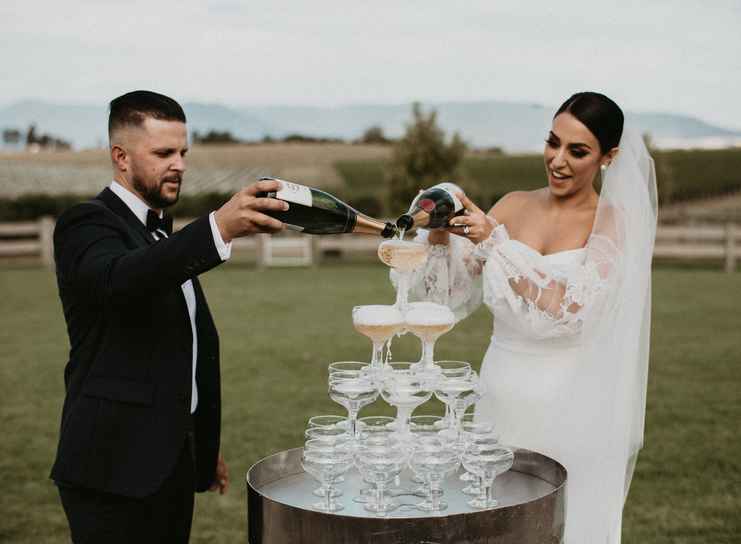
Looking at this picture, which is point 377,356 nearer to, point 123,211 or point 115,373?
point 115,373

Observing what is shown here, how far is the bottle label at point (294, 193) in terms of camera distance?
278 cm

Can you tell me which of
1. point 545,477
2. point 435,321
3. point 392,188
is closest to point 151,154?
point 435,321

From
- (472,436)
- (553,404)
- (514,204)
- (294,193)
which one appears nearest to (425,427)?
(472,436)

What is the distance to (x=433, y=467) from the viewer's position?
110 inches

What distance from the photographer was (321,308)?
15188 millimetres

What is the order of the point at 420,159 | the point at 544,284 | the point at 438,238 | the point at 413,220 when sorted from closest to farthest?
the point at 413,220
the point at 544,284
the point at 438,238
the point at 420,159

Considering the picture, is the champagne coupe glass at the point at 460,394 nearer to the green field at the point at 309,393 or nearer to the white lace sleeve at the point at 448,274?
the white lace sleeve at the point at 448,274

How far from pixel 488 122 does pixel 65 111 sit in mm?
54623

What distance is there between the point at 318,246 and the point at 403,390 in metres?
20.8

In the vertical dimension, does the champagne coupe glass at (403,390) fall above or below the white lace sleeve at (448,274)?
below

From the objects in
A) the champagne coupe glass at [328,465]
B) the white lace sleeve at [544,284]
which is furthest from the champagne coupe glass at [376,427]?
the white lace sleeve at [544,284]

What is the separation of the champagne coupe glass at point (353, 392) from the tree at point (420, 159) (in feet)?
76.6

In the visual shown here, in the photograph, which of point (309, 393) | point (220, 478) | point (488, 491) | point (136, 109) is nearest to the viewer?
point (488, 491)

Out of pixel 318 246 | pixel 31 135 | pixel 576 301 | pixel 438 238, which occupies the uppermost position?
pixel 31 135
